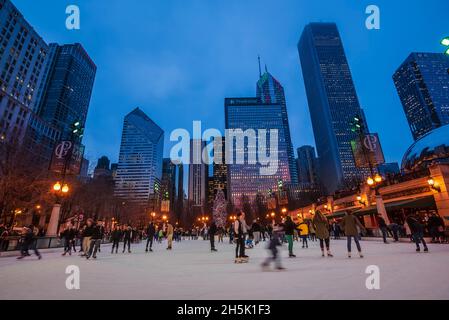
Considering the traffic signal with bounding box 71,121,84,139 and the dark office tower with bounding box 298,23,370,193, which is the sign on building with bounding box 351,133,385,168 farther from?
the dark office tower with bounding box 298,23,370,193

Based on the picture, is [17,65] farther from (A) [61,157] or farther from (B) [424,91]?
(B) [424,91]

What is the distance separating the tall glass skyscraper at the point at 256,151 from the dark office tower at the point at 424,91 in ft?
261

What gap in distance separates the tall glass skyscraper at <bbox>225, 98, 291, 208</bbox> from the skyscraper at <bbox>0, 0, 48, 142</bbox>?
340ft

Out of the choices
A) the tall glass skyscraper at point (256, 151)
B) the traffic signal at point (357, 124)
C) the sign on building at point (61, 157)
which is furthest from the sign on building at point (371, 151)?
the tall glass skyscraper at point (256, 151)

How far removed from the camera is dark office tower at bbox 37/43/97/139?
458ft

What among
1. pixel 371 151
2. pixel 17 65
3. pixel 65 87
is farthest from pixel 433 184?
pixel 65 87

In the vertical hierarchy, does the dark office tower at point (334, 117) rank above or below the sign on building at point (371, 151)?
above

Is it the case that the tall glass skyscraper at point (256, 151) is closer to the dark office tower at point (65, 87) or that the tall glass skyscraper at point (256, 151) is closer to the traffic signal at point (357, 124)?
the dark office tower at point (65, 87)

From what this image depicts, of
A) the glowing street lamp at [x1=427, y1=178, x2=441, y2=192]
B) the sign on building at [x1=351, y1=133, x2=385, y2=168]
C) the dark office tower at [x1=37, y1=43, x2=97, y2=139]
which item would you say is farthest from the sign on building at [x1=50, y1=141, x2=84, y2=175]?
the dark office tower at [x1=37, y1=43, x2=97, y2=139]

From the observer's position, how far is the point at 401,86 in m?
166

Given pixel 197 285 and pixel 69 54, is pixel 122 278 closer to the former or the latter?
pixel 197 285

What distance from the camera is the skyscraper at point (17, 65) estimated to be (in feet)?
232
